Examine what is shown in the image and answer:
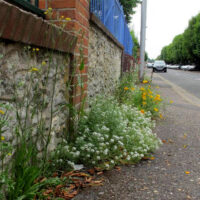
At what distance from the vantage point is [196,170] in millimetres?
3061

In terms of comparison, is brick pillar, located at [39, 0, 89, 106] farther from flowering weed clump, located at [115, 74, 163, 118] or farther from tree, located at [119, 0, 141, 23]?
tree, located at [119, 0, 141, 23]

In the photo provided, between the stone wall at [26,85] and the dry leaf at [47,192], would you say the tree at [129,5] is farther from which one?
the dry leaf at [47,192]

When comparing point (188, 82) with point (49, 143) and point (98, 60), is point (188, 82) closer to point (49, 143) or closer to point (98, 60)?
point (98, 60)

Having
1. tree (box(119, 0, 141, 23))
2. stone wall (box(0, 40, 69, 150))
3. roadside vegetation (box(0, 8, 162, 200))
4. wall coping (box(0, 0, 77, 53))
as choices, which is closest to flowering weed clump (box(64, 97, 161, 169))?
roadside vegetation (box(0, 8, 162, 200))

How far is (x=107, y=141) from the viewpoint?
3303mm

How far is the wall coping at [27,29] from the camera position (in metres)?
1.79

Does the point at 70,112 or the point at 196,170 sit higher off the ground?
the point at 70,112

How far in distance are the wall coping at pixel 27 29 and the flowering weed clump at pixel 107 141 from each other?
107cm

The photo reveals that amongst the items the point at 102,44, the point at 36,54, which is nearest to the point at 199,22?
the point at 102,44

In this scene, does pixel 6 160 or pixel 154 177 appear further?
pixel 154 177

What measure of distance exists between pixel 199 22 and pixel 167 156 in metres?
44.5

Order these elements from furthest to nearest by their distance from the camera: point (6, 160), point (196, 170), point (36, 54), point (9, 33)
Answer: point (196, 170) → point (36, 54) → point (6, 160) → point (9, 33)

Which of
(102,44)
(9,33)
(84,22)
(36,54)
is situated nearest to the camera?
(9,33)

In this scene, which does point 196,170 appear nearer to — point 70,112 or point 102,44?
point 70,112
